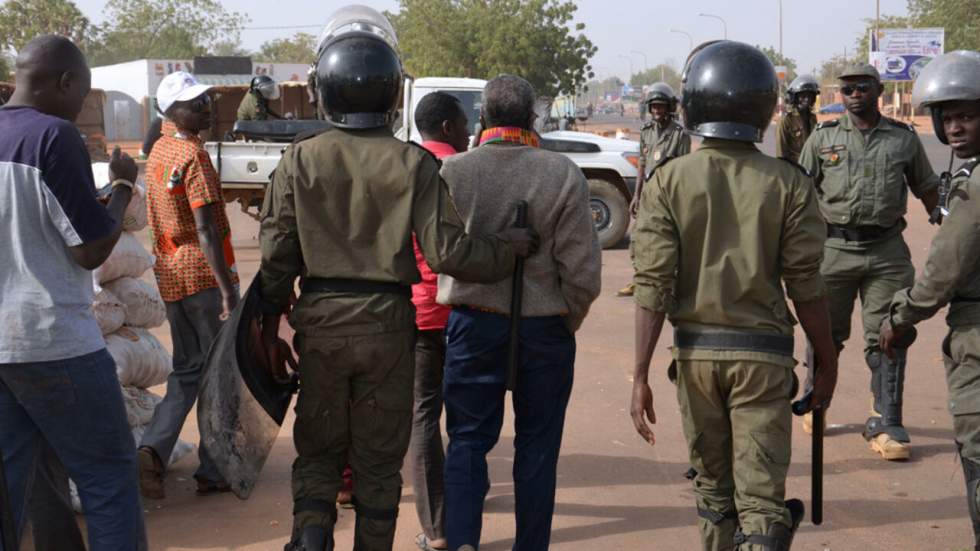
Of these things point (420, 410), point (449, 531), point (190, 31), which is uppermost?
point (190, 31)

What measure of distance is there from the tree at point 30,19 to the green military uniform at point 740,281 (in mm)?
57114

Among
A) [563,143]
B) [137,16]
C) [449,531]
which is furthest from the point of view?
[137,16]

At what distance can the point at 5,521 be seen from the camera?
Answer: 3314mm

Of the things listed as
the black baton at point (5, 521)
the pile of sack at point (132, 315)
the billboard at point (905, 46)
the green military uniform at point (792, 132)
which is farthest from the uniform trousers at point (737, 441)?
the billboard at point (905, 46)

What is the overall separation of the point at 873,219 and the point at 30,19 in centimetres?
5900

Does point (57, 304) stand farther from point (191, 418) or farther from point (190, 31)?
point (190, 31)

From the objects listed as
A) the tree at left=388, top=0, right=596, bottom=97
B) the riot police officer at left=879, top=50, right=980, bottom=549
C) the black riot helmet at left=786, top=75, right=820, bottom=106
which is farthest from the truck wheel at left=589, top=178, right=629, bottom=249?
the tree at left=388, top=0, right=596, bottom=97

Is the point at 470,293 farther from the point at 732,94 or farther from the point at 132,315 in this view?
the point at 132,315

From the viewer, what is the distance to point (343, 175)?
12.2 feet

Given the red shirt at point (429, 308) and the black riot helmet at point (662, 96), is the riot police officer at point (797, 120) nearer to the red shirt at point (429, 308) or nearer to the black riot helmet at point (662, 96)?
the black riot helmet at point (662, 96)

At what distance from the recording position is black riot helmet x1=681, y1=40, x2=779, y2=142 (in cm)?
367

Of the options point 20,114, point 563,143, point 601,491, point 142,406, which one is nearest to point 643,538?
point 601,491

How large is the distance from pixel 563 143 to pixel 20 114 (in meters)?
11.2

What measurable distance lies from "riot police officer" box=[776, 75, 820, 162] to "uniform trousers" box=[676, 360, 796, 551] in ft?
15.1
